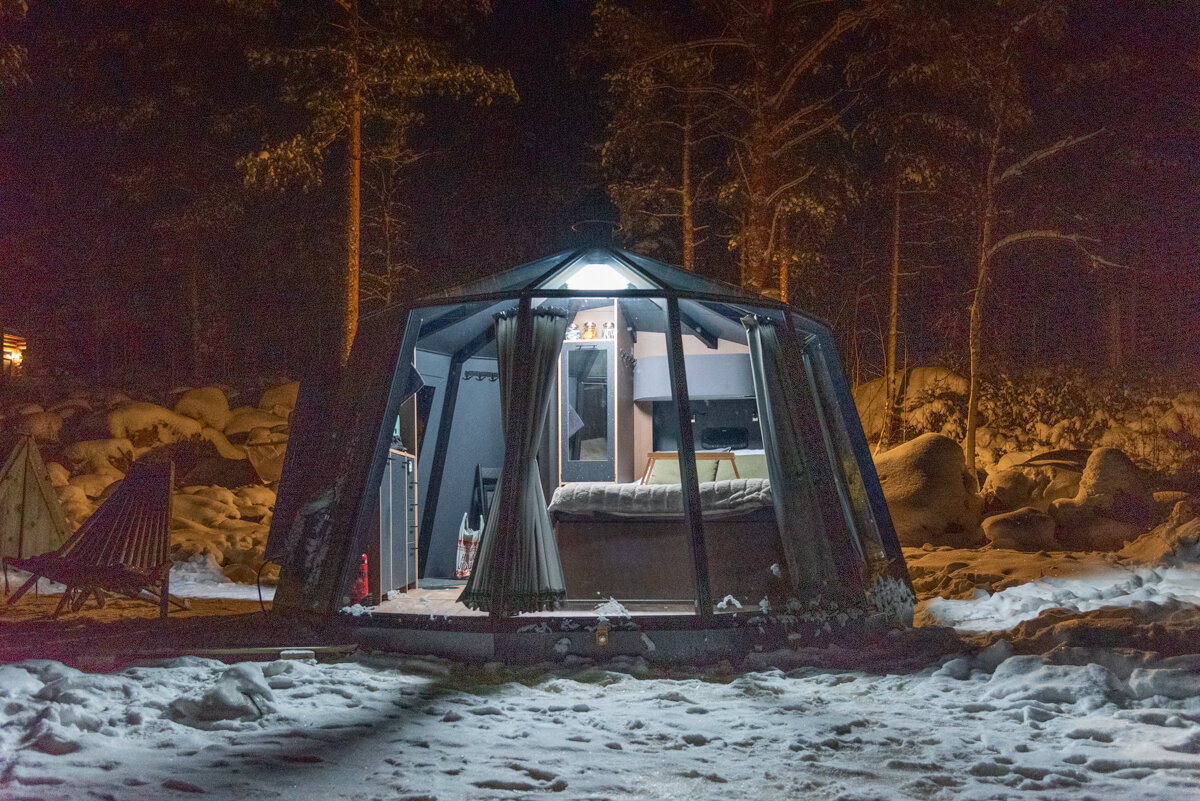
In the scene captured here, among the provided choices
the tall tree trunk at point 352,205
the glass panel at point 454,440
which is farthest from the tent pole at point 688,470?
the tall tree trunk at point 352,205

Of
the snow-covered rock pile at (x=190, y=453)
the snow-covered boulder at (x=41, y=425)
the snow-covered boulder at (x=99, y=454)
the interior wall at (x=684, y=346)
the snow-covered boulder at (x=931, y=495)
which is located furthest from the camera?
the snow-covered boulder at (x=41, y=425)

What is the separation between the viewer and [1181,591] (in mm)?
7641

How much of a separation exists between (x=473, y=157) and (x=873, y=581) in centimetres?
1556

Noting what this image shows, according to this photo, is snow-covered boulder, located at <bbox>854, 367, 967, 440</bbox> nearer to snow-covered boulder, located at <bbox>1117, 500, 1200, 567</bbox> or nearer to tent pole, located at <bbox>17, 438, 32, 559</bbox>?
snow-covered boulder, located at <bbox>1117, 500, 1200, 567</bbox>

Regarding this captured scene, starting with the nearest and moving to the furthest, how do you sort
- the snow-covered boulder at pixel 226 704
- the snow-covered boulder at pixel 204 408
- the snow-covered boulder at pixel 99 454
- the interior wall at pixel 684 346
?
1. the snow-covered boulder at pixel 226 704
2. the interior wall at pixel 684 346
3. the snow-covered boulder at pixel 99 454
4. the snow-covered boulder at pixel 204 408

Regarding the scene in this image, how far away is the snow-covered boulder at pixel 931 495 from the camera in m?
11.2

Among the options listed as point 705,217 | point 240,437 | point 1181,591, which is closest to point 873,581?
point 1181,591

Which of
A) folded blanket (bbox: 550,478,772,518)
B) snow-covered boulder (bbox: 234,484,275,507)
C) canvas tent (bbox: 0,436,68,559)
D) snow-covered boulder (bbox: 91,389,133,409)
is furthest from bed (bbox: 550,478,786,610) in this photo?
snow-covered boulder (bbox: 91,389,133,409)

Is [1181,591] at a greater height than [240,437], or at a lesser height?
lesser

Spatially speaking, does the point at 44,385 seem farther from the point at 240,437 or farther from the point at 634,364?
the point at 634,364

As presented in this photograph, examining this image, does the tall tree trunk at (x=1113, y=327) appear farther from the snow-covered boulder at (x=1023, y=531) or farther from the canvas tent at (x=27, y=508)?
the canvas tent at (x=27, y=508)

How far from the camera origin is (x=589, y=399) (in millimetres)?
9273

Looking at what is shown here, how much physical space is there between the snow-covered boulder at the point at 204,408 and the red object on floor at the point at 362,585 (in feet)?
36.4

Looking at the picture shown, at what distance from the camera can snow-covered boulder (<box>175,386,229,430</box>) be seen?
649 inches
